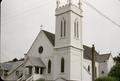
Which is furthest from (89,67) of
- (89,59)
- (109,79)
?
(109,79)

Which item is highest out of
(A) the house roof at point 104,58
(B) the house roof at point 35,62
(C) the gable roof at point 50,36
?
(C) the gable roof at point 50,36

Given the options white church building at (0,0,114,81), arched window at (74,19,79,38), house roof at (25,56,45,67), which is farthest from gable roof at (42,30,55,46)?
arched window at (74,19,79,38)

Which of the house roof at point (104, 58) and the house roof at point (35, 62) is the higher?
the house roof at point (104, 58)

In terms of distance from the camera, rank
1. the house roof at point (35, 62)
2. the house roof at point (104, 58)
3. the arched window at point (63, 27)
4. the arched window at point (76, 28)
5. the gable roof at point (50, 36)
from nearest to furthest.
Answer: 1. the arched window at point (63, 27)
2. the arched window at point (76, 28)
3. the house roof at point (35, 62)
4. the gable roof at point (50, 36)
5. the house roof at point (104, 58)

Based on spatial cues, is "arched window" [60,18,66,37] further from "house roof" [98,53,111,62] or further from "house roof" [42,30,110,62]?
"house roof" [98,53,111,62]

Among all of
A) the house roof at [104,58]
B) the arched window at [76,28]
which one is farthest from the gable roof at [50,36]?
the house roof at [104,58]

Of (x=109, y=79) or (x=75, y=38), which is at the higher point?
(x=75, y=38)

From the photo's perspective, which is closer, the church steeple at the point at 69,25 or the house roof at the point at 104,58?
the church steeple at the point at 69,25

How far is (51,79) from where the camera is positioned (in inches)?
1741

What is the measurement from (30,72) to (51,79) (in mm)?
4200

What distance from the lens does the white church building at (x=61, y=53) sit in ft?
140

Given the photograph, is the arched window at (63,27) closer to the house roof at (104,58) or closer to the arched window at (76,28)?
the arched window at (76,28)

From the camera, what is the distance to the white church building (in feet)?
140

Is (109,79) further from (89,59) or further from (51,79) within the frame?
(89,59)
